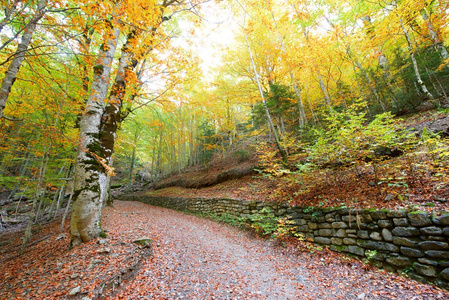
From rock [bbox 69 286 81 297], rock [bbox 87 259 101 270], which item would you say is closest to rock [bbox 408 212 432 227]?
rock [bbox 69 286 81 297]

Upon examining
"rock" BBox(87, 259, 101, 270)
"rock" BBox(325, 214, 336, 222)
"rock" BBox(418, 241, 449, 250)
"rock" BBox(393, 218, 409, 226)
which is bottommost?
"rock" BBox(87, 259, 101, 270)

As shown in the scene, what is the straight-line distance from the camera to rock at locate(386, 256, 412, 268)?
281 cm

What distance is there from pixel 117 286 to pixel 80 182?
230cm

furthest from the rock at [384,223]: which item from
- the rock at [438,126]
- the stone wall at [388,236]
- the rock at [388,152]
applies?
the rock at [438,126]

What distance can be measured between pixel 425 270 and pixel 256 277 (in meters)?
2.72

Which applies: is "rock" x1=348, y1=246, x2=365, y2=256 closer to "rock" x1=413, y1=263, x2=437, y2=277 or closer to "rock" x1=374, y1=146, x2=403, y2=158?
"rock" x1=413, y1=263, x2=437, y2=277

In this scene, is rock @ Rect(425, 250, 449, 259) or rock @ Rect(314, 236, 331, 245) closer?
rock @ Rect(425, 250, 449, 259)

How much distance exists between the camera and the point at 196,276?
308 cm

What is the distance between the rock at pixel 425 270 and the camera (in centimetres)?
255

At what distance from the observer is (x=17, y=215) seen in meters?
11.1

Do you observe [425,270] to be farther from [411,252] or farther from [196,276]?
[196,276]

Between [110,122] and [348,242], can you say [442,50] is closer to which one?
[348,242]

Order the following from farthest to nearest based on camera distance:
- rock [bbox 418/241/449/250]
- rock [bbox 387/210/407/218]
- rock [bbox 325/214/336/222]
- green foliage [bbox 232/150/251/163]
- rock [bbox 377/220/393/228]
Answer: green foliage [bbox 232/150/251/163] < rock [bbox 325/214/336/222] < rock [bbox 377/220/393/228] < rock [bbox 387/210/407/218] < rock [bbox 418/241/449/250]

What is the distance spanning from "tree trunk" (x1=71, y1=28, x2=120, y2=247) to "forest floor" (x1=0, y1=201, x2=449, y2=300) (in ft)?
1.34
